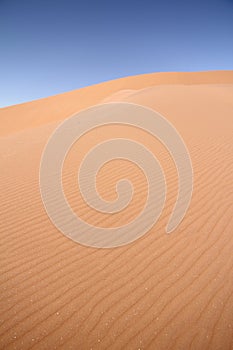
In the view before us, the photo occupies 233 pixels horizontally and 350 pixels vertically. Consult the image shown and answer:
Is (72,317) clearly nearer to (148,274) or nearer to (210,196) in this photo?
(148,274)

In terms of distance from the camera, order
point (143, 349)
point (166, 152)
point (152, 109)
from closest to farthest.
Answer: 1. point (143, 349)
2. point (166, 152)
3. point (152, 109)

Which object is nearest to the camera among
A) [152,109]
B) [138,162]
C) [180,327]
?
[180,327]

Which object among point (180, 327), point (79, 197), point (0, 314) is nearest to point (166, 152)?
point (79, 197)

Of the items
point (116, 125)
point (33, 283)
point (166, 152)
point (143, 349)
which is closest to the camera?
point (143, 349)

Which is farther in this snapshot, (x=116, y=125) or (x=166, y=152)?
(x=116, y=125)

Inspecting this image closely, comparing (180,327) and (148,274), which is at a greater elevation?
(148,274)

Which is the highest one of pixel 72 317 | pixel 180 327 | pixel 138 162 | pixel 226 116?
pixel 226 116

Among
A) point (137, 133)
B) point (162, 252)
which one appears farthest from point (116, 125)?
point (162, 252)

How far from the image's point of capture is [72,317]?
2.62 meters

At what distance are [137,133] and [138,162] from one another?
2.58 metres

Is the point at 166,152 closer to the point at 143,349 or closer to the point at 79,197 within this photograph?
the point at 79,197

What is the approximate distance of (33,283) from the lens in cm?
302

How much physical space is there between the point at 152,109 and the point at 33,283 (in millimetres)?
9976

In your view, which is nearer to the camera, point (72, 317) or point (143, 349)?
point (143, 349)
